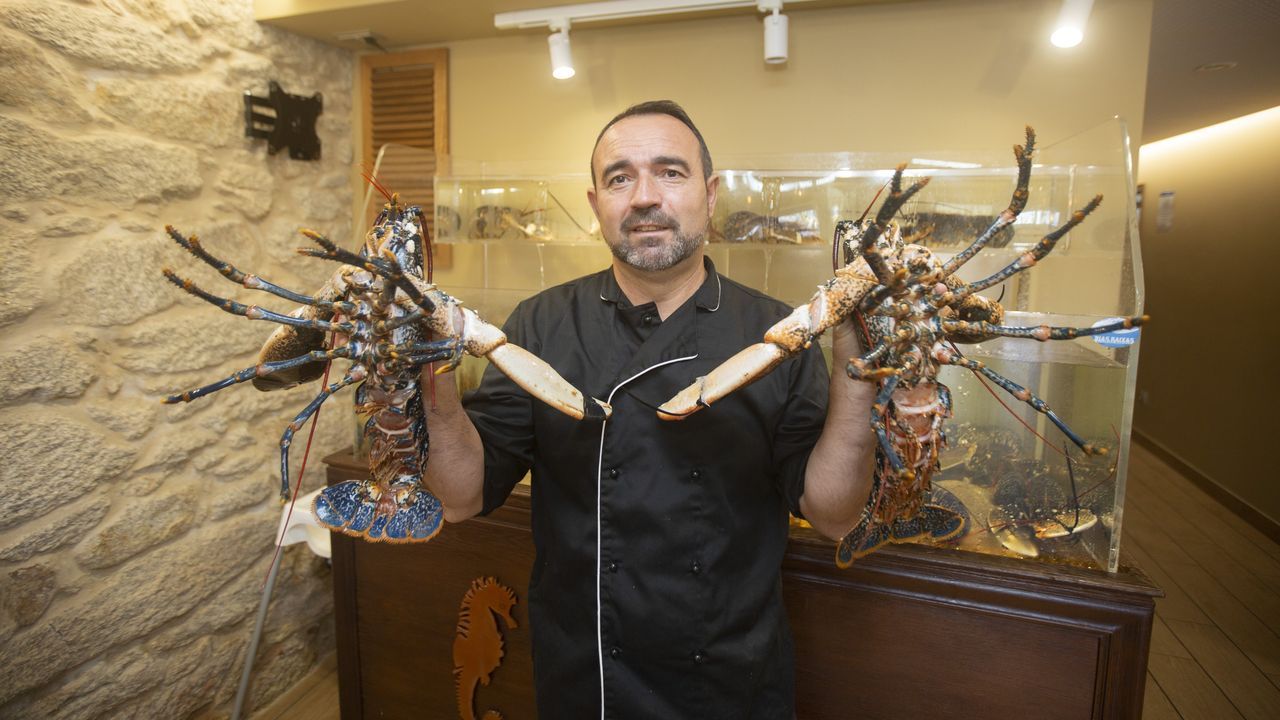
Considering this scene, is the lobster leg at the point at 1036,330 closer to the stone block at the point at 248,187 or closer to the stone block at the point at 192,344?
the stone block at the point at 192,344

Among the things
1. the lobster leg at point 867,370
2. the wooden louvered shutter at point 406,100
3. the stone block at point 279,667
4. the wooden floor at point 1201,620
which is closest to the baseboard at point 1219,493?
the wooden floor at point 1201,620

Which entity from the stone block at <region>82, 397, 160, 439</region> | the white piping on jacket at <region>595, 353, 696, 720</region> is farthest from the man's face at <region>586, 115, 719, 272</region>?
the stone block at <region>82, 397, 160, 439</region>

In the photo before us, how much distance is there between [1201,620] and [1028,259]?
3.45 m

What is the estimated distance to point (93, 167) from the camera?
2.25 meters

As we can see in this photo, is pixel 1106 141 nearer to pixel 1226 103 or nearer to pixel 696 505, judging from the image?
pixel 696 505

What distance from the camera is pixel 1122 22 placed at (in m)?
2.48

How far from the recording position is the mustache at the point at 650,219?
152cm

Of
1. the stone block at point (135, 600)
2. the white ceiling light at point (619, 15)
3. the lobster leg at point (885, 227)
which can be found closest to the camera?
the lobster leg at point (885, 227)

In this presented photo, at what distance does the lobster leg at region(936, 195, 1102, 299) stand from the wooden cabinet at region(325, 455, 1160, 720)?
0.95 metres

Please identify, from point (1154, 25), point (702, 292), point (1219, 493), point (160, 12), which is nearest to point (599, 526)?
point (702, 292)

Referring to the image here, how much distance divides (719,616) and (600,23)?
254 centimetres

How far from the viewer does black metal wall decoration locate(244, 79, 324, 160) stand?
280 cm

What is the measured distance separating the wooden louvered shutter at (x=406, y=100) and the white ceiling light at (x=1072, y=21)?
255 cm


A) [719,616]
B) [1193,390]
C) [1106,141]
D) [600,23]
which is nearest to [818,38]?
[600,23]
